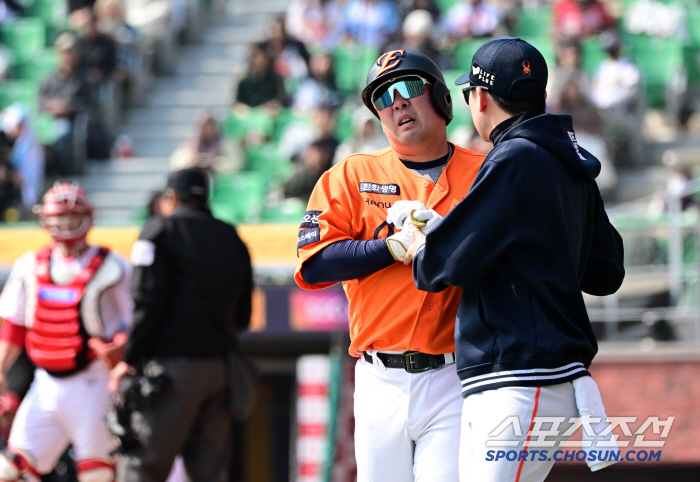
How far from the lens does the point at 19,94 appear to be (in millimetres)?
12141

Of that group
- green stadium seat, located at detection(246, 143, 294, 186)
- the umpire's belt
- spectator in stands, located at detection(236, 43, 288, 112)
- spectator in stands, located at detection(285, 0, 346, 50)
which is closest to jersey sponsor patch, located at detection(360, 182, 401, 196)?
the umpire's belt

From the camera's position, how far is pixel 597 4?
10992 millimetres

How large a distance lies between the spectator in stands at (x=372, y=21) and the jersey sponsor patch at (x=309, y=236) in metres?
8.18

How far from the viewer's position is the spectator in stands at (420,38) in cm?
1038

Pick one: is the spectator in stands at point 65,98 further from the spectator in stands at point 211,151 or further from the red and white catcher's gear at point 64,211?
the red and white catcher's gear at point 64,211

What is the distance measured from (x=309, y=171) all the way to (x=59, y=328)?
374 cm

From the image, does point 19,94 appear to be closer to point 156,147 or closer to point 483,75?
point 156,147

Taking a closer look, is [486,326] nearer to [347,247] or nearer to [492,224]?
[492,224]

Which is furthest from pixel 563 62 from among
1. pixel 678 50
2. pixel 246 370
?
pixel 246 370

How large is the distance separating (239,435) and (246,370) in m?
2.80

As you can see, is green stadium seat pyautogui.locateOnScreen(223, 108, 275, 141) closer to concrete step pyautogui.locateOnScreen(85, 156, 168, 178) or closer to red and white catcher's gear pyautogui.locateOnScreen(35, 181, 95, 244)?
concrete step pyautogui.locateOnScreen(85, 156, 168, 178)

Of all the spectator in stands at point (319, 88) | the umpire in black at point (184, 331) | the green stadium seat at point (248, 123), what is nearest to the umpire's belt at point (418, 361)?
the umpire in black at point (184, 331)

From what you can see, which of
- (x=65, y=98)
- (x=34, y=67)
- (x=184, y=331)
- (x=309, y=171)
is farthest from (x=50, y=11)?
(x=184, y=331)

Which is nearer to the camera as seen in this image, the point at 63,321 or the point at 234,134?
the point at 63,321
